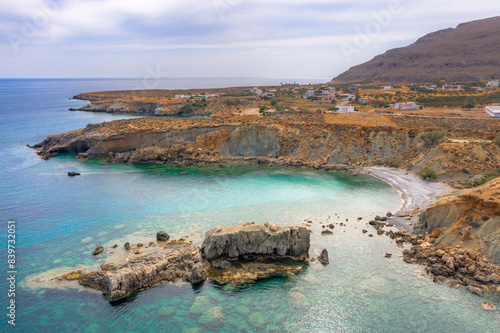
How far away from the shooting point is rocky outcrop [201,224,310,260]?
25969 millimetres

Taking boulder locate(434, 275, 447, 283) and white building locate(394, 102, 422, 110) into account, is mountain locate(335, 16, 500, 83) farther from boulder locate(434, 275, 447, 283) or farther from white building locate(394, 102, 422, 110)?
boulder locate(434, 275, 447, 283)

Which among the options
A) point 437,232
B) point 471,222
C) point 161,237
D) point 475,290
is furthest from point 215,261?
point 471,222

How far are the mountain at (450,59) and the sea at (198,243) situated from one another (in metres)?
109

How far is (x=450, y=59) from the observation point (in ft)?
451

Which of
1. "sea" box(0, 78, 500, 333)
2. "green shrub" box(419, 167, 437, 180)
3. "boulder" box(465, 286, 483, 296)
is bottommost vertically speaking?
"sea" box(0, 78, 500, 333)

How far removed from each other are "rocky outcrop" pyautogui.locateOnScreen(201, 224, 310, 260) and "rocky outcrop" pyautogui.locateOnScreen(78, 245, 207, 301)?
1509 millimetres

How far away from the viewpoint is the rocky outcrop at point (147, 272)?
71.9ft

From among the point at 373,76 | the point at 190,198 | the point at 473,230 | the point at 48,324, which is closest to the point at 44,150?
the point at 190,198

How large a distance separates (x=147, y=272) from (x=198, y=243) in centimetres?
581

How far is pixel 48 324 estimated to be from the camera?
19.5 m

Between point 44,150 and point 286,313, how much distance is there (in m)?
60.0

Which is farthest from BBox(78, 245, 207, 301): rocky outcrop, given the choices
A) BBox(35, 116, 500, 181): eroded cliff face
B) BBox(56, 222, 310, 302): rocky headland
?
BBox(35, 116, 500, 181): eroded cliff face

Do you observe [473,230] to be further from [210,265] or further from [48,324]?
[48,324]

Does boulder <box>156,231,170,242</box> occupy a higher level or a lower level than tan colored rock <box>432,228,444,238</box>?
lower
